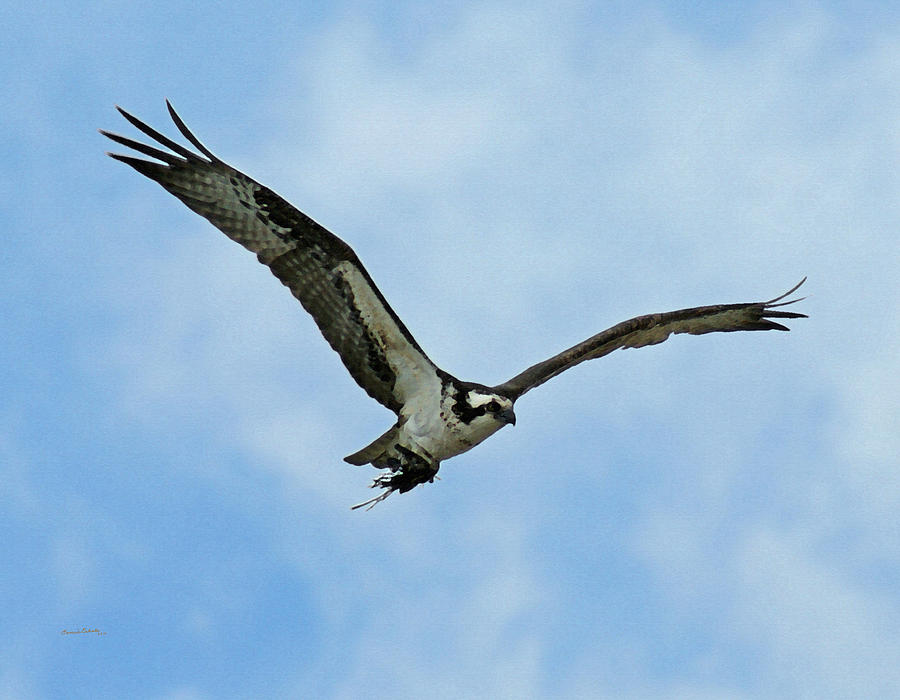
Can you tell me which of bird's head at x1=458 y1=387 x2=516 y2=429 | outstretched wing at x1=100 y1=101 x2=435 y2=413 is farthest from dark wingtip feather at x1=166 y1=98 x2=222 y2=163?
bird's head at x1=458 y1=387 x2=516 y2=429

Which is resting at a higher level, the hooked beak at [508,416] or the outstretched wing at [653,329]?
the outstretched wing at [653,329]

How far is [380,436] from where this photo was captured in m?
12.3

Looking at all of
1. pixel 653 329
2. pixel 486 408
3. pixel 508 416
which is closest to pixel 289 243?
pixel 486 408

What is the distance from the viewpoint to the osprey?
11758 millimetres

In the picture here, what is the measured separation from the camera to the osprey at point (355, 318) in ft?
38.6

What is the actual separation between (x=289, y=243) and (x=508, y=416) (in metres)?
2.69

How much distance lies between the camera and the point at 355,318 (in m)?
12.1

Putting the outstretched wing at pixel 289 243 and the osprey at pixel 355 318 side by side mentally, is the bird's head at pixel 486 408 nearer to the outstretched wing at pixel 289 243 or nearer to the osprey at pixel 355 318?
the osprey at pixel 355 318

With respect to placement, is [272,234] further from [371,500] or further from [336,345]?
[371,500]

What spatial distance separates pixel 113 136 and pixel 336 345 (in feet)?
9.47

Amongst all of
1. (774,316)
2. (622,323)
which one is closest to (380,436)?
(622,323)

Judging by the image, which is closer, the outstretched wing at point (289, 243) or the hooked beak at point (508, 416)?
the outstretched wing at point (289, 243)

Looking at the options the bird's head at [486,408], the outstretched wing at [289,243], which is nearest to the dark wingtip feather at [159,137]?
the outstretched wing at [289,243]

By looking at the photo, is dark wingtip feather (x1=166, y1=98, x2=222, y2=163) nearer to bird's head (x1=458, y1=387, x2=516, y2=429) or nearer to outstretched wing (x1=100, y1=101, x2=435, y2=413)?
outstretched wing (x1=100, y1=101, x2=435, y2=413)
